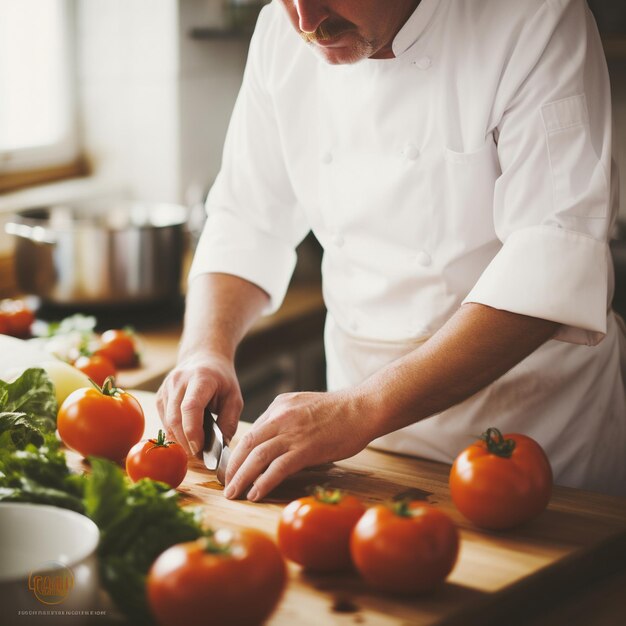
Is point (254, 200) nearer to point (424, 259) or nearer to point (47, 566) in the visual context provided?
point (424, 259)

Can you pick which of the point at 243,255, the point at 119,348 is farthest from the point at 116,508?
the point at 119,348

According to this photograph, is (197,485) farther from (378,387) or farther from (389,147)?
(389,147)

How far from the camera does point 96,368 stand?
1621 mm

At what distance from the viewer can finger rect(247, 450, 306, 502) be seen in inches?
44.6

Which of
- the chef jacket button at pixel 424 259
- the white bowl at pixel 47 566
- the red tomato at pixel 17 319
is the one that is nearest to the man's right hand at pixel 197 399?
the chef jacket button at pixel 424 259

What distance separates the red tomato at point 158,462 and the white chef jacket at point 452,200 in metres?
0.37

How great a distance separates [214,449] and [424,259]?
1.32 feet

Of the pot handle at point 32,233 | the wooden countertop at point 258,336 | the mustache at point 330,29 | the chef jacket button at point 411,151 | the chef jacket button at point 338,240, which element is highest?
the mustache at point 330,29

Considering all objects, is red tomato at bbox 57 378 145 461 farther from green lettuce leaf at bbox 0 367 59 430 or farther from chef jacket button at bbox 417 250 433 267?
chef jacket button at bbox 417 250 433 267

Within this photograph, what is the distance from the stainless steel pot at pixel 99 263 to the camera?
2.11 m

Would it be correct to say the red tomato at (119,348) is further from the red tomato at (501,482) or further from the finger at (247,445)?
the red tomato at (501,482)

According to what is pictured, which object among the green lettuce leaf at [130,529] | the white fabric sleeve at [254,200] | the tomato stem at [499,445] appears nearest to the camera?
the green lettuce leaf at [130,529]

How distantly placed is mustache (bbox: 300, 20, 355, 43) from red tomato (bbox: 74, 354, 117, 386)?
691 millimetres

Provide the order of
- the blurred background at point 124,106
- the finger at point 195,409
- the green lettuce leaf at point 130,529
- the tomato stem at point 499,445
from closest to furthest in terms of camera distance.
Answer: the green lettuce leaf at point 130,529
the tomato stem at point 499,445
the finger at point 195,409
the blurred background at point 124,106
